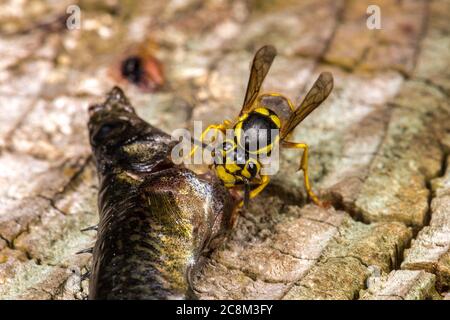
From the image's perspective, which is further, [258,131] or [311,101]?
[311,101]

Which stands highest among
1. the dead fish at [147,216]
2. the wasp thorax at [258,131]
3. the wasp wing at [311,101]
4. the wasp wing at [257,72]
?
the wasp wing at [257,72]

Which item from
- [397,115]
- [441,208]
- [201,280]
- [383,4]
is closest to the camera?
[201,280]

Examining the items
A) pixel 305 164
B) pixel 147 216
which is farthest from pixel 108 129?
pixel 305 164

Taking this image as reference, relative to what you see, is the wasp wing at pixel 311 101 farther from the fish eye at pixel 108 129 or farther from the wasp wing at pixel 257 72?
the fish eye at pixel 108 129

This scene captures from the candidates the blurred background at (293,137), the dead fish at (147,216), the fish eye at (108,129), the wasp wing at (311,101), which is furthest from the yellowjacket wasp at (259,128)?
the fish eye at (108,129)

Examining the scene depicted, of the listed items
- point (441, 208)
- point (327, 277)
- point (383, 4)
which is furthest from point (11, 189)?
point (383, 4)

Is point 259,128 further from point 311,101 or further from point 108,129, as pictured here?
point 108,129
